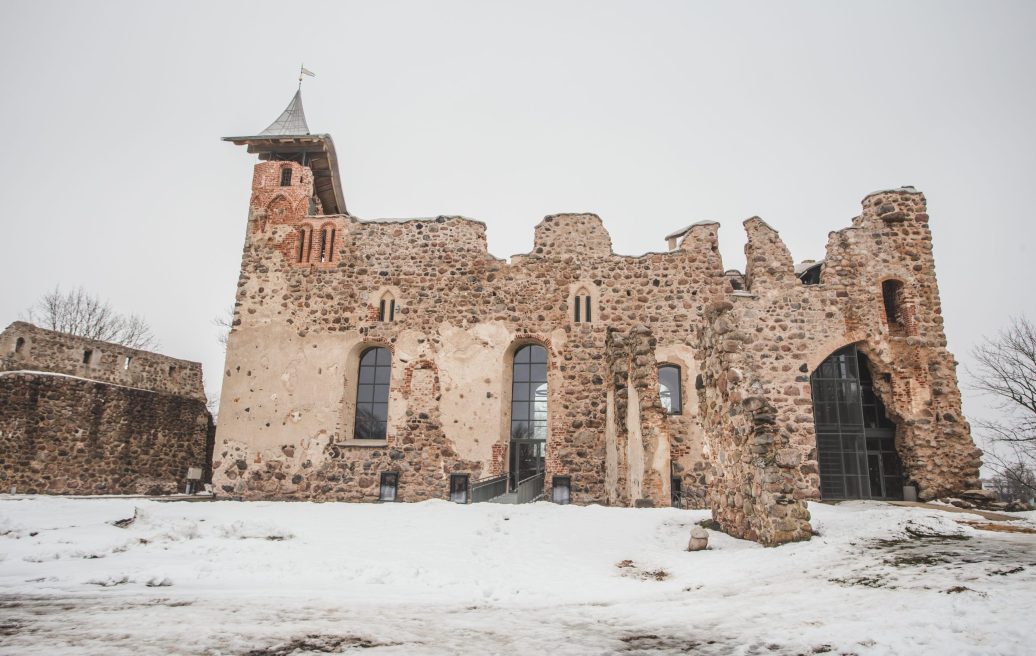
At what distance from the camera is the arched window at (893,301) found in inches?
571

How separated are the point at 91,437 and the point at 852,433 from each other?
2048 cm

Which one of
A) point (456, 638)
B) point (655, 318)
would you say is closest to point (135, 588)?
point (456, 638)

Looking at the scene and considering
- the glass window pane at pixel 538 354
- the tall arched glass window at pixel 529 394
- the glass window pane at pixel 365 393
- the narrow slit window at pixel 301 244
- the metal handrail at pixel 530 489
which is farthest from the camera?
the narrow slit window at pixel 301 244

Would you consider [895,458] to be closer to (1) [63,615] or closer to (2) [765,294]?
(2) [765,294]

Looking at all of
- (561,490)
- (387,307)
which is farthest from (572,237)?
(561,490)

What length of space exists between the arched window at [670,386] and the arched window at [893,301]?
17.0 feet

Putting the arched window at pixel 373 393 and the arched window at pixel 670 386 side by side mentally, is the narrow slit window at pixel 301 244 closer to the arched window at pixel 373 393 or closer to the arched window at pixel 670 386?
the arched window at pixel 373 393

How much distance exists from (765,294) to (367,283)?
32.6 ft

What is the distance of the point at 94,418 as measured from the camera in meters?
17.5

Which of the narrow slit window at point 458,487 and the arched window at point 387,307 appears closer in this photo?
the narrow slit window at point 458,487

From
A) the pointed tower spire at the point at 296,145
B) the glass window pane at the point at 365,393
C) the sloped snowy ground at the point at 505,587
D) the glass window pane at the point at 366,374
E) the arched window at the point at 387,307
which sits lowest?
the sloped snowy ground at the point at 505,587

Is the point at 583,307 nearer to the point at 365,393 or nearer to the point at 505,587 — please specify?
the point at 365,393

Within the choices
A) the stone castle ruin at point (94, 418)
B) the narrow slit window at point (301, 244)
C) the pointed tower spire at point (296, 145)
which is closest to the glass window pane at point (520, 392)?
the narrow slit window at point (301, 244)

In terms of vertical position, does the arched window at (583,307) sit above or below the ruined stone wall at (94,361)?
above
